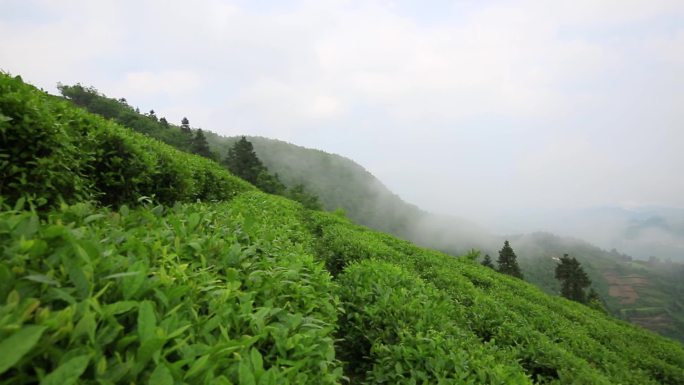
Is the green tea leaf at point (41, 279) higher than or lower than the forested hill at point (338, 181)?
lower

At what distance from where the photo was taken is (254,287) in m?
2.50

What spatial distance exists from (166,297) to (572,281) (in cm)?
5517

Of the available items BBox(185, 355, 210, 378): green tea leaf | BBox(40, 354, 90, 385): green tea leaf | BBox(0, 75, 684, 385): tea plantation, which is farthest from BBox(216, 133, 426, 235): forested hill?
BBox(40, 354, 90, 385): green tea leaf

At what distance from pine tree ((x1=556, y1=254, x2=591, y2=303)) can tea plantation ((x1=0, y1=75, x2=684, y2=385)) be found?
45478 mm

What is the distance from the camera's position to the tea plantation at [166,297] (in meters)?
1.19

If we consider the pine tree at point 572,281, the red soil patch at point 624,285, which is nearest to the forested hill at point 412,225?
the red soil patch at point 624,285

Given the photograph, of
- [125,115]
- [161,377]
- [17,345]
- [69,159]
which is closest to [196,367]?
[161,377]

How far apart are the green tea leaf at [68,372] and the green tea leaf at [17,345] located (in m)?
0.10

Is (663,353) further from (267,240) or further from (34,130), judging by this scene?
(34,130)

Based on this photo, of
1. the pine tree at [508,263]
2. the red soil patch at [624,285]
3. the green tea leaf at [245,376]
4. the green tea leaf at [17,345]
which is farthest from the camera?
the red soil patch at [624,285]

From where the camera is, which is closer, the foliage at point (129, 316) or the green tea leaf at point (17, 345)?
the green tea leaf at point (17, 345)

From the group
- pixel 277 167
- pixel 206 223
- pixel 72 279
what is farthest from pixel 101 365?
pixel 277 167

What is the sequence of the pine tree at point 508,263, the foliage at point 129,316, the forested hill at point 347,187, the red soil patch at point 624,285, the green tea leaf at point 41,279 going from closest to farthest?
1. the foliage at point 129,316
2. the green tea leaf at point 41,279
3. the pine tree at point 508,263
4. the forested hill at point 347,187
5. the red soil patch at point 624,285

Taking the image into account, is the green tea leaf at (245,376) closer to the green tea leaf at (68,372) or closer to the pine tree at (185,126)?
the green tea leaf at (68,372)
